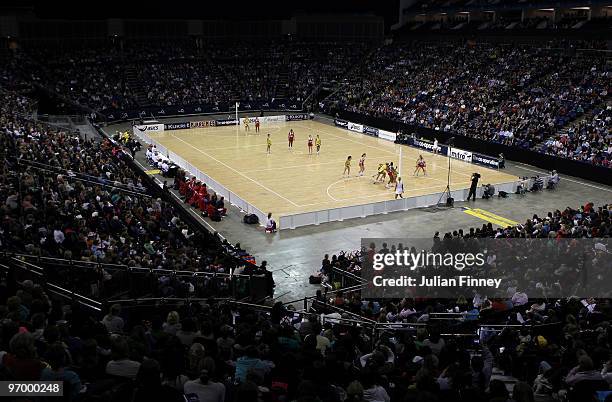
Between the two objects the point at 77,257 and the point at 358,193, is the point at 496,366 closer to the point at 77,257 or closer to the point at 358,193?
the point at 77,257

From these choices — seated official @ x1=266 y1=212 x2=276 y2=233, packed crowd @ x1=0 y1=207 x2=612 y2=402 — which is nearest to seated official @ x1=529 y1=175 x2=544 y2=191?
seated official @ x1=266 y1=212 x2=276 y2=233

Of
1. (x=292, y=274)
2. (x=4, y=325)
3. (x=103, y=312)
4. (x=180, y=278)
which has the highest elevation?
(x=4, y=325)

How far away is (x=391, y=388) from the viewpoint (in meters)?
8.29

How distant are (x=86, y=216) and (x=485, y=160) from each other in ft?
99.3

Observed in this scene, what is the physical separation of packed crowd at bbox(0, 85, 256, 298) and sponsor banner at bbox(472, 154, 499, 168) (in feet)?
76.7

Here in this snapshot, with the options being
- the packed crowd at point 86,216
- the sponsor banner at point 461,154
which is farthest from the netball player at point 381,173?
the packed crowd at point 86,216

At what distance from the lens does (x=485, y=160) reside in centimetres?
4256

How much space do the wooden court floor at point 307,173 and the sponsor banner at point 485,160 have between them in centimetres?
60

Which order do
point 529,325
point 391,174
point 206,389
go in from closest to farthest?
1. point 206,389
2. point 529,325
3. point 391,174

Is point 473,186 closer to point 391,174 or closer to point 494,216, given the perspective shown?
point 494,216

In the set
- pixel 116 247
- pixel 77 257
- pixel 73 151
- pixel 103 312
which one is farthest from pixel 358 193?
pixel 103 312

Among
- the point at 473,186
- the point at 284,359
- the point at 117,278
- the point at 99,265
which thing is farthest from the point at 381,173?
the point at 284,359

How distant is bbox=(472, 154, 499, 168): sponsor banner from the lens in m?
41.7

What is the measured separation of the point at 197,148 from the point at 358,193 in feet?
58.3
